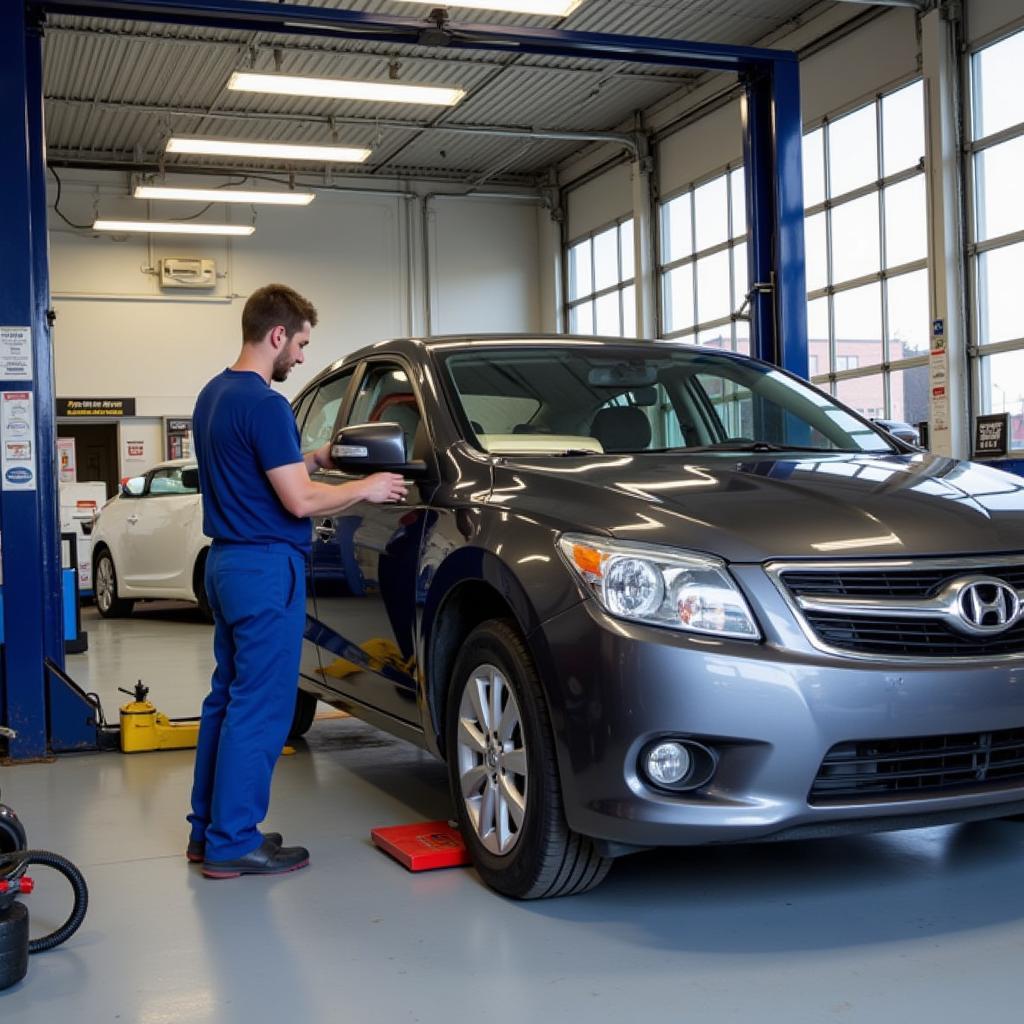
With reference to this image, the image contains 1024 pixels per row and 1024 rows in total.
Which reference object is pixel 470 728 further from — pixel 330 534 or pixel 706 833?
pixel 330 534

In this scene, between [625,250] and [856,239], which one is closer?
[856,239]

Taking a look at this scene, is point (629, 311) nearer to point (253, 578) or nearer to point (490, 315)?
point (490, 315)

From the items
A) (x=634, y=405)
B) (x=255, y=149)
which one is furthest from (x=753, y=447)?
(x=255, y=149)

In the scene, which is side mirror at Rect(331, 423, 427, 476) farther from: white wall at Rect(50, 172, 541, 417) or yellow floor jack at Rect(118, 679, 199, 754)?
Result: white wall at Rect(50, 172, 541, 417)

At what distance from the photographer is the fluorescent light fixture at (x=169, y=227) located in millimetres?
17188

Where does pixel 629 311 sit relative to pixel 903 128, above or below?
below

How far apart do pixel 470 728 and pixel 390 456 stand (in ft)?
2.45

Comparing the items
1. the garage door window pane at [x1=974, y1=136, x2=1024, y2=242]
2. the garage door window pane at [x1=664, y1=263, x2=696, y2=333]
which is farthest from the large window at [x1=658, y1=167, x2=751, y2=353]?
the garage door window pane at [x1=974, y1=136, x2=1024, y2=242]

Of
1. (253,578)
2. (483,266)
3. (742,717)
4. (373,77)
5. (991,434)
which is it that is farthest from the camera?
(483,266)

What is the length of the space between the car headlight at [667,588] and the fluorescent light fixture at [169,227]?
50.0ft

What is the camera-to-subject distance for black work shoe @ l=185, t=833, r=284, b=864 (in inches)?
143

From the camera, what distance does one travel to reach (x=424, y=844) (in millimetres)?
3629

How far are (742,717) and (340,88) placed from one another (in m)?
10.4

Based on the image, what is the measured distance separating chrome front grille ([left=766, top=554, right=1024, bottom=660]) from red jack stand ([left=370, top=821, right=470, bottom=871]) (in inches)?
47.7
